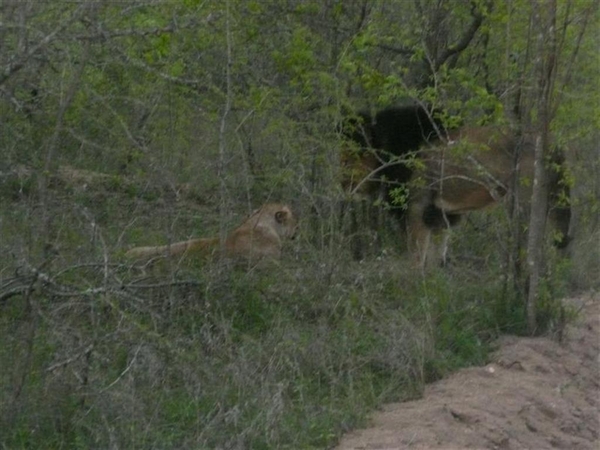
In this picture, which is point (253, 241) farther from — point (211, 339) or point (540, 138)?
point (540, 138)

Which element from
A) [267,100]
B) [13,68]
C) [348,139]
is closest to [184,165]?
[267,100]

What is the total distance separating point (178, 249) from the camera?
908 cm

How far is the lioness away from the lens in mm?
9000

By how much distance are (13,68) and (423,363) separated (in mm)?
3472

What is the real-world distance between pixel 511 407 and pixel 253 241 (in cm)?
242

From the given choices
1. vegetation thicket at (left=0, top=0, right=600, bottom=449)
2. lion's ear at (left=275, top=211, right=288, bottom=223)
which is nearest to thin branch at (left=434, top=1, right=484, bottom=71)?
vegetation thicket at (left=0, top=0, right=600, bottom=449)

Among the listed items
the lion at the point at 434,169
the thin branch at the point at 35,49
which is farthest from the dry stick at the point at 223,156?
the thin branch at the point at 35,49

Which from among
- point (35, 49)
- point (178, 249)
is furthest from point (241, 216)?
point (35, 49)

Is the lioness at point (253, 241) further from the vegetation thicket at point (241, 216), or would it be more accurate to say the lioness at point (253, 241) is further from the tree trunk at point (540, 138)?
the tree trunk at point (540, 138)

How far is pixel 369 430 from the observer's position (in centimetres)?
721

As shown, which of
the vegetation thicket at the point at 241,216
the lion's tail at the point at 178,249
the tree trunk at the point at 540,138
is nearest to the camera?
the vegetation thicket at the point at 241,216

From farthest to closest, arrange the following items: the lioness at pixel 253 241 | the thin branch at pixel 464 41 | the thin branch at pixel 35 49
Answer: the thin branch at pixel 464 41 → the lioness at pixel 253 241 → the thin branch at pixel 35 49

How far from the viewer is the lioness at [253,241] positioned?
29.5 feet

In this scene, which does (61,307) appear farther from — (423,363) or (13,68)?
(423,363)
